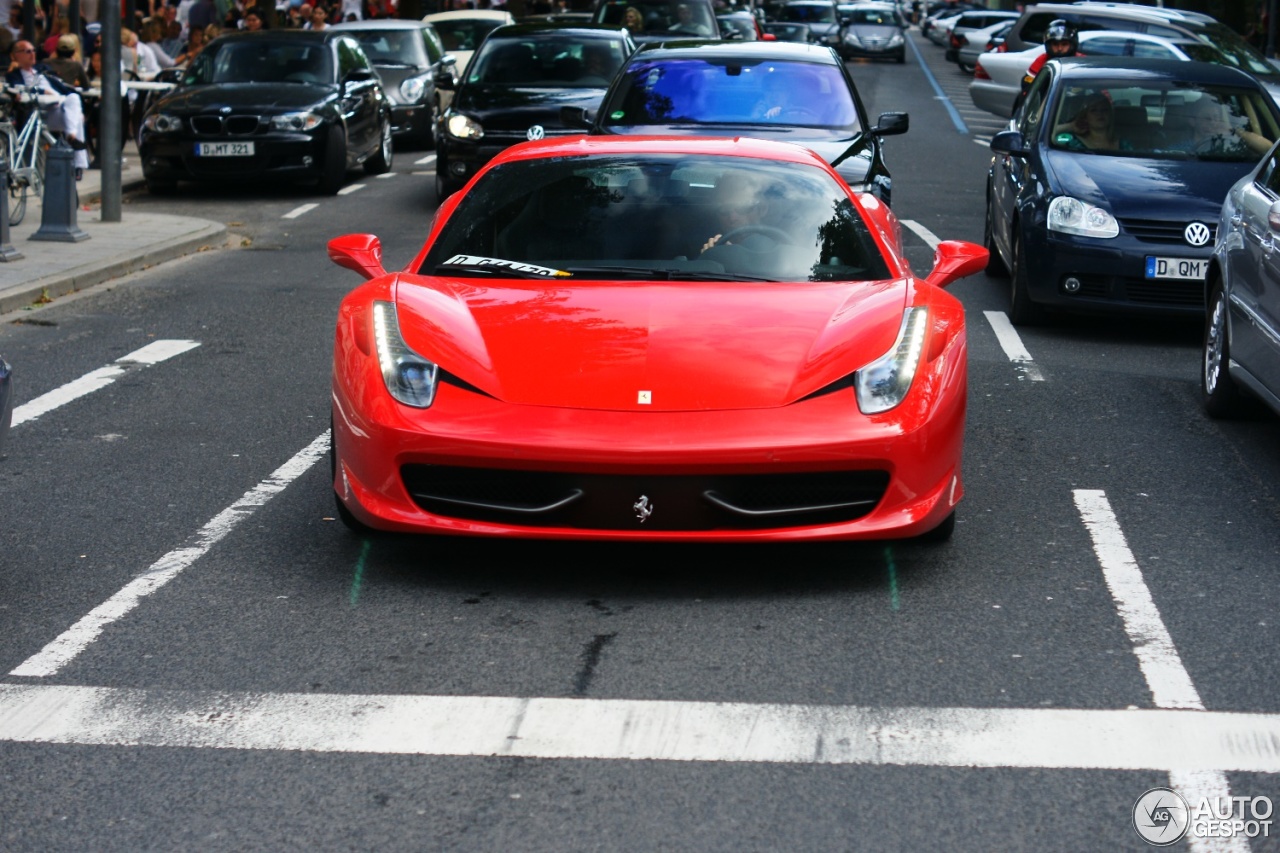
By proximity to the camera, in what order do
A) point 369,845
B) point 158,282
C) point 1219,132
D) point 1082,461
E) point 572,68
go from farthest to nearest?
point 572,68 < point 158,282 < point 1219,132 < point 1082,461 < point 369,845

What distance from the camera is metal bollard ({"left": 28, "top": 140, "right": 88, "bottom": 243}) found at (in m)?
14.1

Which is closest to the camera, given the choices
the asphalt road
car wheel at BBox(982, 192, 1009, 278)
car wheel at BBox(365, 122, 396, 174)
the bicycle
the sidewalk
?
the asphalt road

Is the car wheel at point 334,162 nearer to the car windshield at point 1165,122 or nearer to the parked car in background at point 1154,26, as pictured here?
the car windshield at point 1165,122

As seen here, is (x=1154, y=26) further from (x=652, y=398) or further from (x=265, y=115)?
(x=652, y=398)

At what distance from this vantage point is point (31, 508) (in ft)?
21.9

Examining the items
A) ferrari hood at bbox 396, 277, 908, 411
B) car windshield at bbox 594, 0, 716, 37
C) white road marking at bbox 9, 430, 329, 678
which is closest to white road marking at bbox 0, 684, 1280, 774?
white road marking at bbox 9, 430, 329, 678

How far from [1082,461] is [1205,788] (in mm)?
3663

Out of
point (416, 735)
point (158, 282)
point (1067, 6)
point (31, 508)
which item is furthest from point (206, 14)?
point (416, 735)

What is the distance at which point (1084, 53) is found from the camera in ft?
68.7

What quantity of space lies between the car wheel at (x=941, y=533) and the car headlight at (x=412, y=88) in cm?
1936

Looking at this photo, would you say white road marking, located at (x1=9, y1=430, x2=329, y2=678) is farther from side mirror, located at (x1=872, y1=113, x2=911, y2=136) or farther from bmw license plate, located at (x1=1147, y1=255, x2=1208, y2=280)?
side mirror, located at (x1=872, y1=113, x2=911, y2=136)

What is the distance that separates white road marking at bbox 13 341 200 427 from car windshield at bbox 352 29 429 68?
15632mm

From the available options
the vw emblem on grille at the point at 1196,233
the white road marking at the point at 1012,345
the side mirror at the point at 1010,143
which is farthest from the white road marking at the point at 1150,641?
the side mirror at the point at 1010,143

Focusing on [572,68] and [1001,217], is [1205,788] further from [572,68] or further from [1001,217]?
[572,68]
